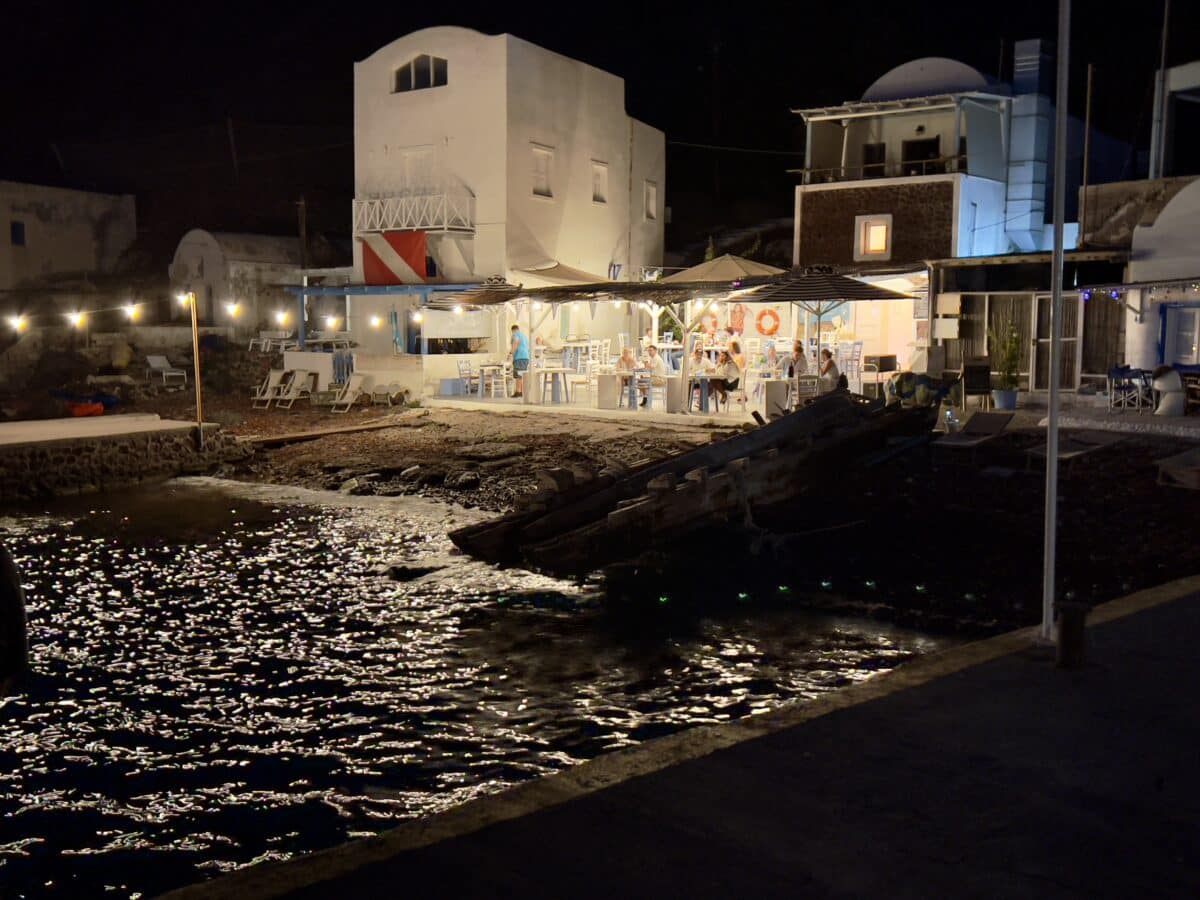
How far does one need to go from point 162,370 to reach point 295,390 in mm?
5410

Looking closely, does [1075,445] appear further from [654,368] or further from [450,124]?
[450,124]

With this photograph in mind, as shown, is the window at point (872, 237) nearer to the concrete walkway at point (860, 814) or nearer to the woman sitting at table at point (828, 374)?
the woman sitting at table at point (828, 374)

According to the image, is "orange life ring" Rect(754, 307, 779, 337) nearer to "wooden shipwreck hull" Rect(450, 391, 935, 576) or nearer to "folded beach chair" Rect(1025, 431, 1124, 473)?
"folded beach chair" Rect(1025, 431, 1124, 473)

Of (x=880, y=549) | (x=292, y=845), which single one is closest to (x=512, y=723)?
(x=292, y=845)

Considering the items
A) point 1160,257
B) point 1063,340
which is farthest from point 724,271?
point 1160,257

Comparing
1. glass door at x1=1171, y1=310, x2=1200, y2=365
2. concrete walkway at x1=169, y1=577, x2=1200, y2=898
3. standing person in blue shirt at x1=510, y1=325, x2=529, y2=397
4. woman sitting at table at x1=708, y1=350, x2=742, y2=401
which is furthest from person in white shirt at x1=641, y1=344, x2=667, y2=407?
concrete walkway at x1=169, y1=577, x2=1200, y2=898

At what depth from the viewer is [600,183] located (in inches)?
1239

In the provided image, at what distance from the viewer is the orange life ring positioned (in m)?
27.3

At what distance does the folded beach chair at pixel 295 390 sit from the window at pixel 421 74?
819 cm

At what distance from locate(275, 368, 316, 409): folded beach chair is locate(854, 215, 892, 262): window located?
44.2 ft

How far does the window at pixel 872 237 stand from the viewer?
2628 centimetres

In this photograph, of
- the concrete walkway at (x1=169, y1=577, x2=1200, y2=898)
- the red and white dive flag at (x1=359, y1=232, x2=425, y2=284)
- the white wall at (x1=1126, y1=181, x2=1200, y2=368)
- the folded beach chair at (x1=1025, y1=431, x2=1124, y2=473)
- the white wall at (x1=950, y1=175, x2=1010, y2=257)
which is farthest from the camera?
the red and white dive flag at (x1=359, y1=232, x2=425, y2=284)

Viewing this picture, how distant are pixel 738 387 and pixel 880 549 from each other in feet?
33.3

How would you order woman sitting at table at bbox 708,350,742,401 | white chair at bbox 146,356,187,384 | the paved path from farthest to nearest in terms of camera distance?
white chair at bbox 146,356,187,384 < woman sitting at table at bbox 708,350,742,401 < the paved path
